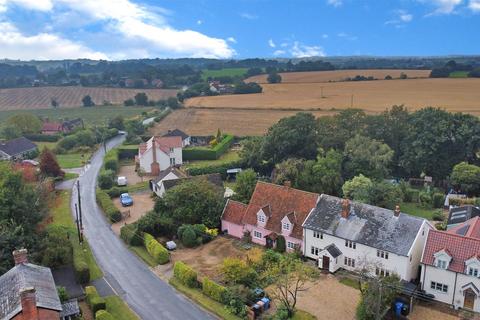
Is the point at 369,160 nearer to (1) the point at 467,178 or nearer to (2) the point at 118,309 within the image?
(1) the point at 467,178

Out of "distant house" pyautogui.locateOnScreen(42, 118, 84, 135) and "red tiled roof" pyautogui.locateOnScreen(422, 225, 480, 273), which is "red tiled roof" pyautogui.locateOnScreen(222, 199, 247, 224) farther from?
"distant house" pyautogui.locateOnScreen(42, 118, 84, 135)

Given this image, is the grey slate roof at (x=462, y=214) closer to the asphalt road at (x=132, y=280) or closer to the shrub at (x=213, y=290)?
the shrub at (x=213, y=290)

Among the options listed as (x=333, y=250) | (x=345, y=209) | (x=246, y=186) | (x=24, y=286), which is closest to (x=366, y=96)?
(x=246, y=186)

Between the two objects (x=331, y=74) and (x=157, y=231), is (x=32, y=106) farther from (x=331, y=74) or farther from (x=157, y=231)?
(x=157, y=231)

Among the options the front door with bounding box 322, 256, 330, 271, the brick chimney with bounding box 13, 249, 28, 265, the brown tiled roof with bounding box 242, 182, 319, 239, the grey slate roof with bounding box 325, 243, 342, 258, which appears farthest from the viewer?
the brown tiled roof with bounding box 242, 182, 319, 239

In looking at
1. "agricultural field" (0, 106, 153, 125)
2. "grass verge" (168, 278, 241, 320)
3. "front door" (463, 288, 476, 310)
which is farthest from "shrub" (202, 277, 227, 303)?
"agricultural field" (0, 106, 153, 125)

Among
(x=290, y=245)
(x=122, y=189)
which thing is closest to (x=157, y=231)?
(x=290, y=245)
